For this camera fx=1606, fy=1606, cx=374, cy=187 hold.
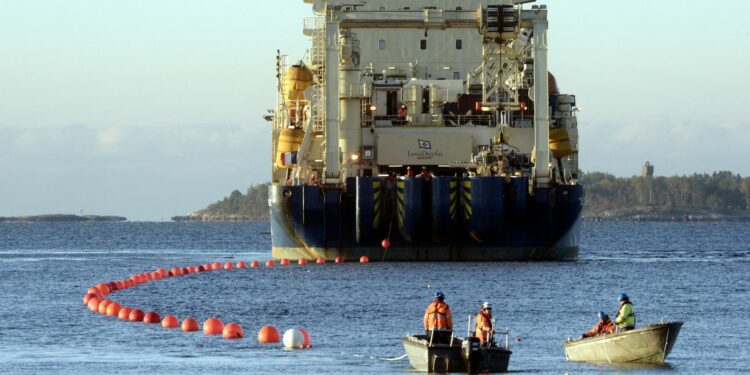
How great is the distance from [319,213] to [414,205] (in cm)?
457

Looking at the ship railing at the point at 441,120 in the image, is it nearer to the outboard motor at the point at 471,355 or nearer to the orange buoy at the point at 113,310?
the orange buoy at the point at 113,310

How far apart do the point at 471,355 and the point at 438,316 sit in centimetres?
140

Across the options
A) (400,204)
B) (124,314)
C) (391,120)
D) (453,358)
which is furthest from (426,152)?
(453,358)

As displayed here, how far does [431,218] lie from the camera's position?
72.1 meters

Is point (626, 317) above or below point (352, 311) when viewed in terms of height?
above

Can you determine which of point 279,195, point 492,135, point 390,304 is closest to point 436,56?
point 492,135

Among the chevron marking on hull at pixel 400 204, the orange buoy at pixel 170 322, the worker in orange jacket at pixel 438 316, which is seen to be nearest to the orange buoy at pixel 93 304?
the orange buoy at pixel 170 322

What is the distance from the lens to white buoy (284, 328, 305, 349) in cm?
4259

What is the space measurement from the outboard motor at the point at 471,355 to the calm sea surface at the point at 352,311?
77.6 inches

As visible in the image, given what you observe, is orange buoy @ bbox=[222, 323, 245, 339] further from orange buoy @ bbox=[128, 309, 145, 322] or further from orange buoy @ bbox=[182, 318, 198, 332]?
orange buoy @ bbox=[128, 309, 145, 322]

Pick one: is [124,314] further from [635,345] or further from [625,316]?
[635,345]

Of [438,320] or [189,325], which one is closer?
[438,320]

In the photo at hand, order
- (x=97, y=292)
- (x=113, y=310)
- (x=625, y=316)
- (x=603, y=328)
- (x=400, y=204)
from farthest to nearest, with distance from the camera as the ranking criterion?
1. (x=400, y=204)
2. (x=97, y=292)
3. (x=113, y=310)
4. (x=603, y=328)
5. (x=625, y=316)

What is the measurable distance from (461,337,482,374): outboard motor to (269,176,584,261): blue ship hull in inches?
1414
